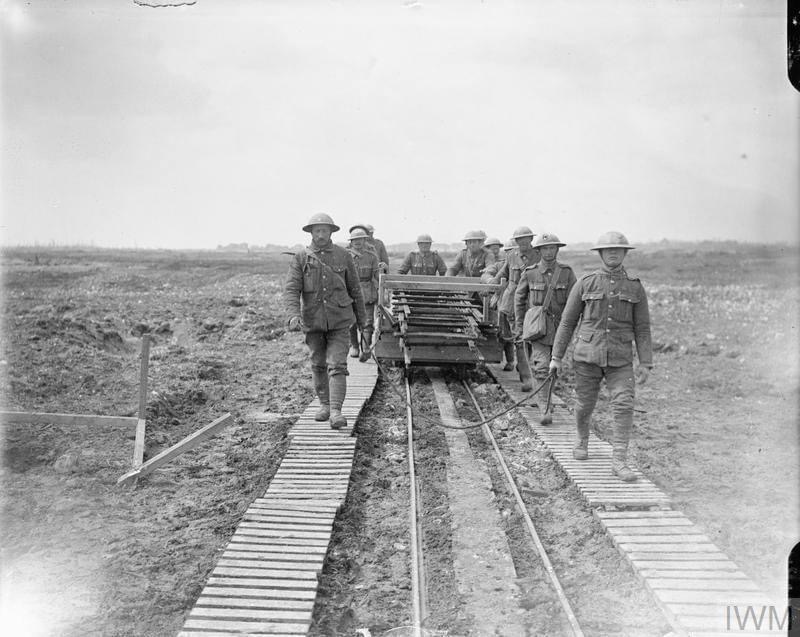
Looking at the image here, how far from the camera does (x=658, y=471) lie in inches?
232

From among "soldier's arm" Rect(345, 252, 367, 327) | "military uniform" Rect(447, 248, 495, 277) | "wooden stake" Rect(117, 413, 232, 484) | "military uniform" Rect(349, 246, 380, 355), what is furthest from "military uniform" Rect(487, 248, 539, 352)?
"wooden stake" Rect(117, 413, 232, 484)

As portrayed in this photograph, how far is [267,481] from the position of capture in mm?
5305

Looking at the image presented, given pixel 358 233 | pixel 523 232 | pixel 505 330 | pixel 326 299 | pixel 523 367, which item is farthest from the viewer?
pixel 358 233

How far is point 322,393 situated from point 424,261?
4.84 meters

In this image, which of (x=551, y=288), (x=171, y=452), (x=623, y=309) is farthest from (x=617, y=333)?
(x=171, y=452)

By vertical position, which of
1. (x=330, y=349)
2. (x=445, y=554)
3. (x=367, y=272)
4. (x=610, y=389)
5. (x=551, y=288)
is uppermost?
(x=367, y=272)

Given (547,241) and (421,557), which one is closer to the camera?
(421,557)

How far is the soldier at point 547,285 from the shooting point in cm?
682

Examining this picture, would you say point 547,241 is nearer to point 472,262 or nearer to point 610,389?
point 610,389

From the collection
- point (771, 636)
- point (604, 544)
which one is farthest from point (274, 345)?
point (771, 636)

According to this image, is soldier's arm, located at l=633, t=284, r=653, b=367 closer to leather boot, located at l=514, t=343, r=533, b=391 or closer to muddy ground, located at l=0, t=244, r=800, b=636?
muddy ground, located at l=0, t=244, r=800, b=636

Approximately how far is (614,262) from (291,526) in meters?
3.22

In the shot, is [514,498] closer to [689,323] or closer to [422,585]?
[422,585]

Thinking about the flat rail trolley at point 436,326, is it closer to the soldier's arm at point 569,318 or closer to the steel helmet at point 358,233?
the steel helmet at point 358,233
